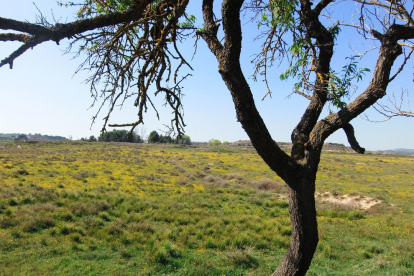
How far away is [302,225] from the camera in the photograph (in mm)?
3191

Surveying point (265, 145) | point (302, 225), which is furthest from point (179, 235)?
point (265, 145)

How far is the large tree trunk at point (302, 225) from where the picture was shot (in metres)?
3.12

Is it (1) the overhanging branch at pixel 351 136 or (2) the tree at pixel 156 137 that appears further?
(2) the tree at pixel 156 137

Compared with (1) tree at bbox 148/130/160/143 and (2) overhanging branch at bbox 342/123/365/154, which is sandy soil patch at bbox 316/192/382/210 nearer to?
(1) tree at bbox 148/130/160/143

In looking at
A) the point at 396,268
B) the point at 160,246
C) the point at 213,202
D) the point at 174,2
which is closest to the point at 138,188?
the point at 213,202

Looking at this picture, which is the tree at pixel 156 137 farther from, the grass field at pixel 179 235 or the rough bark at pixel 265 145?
the grass field at pixel 179 235

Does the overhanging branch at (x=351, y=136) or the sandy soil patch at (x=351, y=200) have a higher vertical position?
the overhanging branch at (x=351, y=136)

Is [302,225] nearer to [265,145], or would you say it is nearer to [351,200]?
[265,145]

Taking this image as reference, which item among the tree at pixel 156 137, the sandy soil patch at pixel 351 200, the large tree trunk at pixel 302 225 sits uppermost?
the tree at pixel 156 137

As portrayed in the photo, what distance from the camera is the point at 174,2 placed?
12.0 feet

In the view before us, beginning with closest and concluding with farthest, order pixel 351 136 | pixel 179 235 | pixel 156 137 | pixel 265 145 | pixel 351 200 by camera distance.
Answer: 1. pixel 265 145
2. pixel 351 136
3. pixel 156 137
4. pixel 179 235
5. pixel 351 200

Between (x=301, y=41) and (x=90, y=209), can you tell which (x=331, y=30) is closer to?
(x=301, y=41)

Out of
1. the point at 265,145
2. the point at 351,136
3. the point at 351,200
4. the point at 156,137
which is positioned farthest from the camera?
the point at 351,200

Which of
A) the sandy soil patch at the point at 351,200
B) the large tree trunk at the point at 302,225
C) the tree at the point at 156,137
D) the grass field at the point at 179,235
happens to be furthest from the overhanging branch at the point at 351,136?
the sandy soil patch at the point at 351,200
